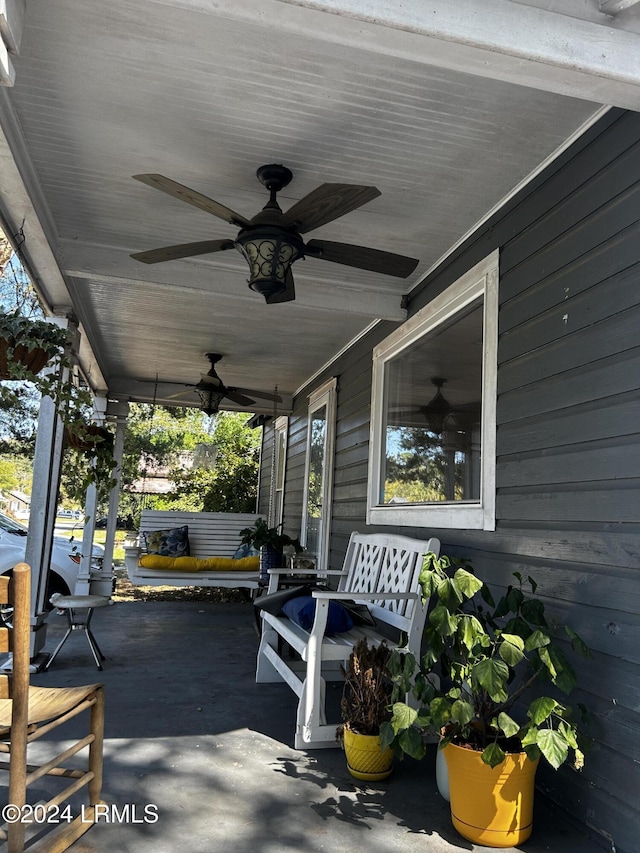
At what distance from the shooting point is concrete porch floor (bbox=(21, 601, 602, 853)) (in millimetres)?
1927

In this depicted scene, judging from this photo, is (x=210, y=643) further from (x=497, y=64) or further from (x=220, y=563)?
(x=497, y=64)

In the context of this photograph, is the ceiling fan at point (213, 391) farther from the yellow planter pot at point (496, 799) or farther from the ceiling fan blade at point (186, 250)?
the yellow planter pot at point (496, 799)

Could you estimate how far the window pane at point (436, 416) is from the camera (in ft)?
10.4

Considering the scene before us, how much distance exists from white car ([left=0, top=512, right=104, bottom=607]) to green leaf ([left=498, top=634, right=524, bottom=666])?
14.5 feet

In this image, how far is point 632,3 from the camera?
1.65 meters

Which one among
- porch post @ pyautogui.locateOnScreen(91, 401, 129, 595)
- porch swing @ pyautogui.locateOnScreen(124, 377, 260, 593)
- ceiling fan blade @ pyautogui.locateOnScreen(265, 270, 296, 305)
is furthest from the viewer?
porch post @ pyautogui.locateOnScreen(91, 401, 129, 595)

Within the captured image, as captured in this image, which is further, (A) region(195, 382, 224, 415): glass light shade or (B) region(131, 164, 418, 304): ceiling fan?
(A) region(195, 382, 224, 415): glass light shade

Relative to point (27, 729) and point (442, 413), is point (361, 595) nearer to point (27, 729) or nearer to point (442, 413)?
point (442, 413)

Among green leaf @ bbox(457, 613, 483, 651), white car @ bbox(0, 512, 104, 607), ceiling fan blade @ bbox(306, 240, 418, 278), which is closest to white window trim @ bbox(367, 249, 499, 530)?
ceiling fan blade @ bbox(306, 240, 418, 278)

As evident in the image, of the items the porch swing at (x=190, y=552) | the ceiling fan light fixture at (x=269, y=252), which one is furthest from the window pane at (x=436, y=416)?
the porch swing at (x=190, y=552)

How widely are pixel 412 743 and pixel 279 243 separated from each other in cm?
200

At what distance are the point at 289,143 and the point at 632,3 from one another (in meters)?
1.33

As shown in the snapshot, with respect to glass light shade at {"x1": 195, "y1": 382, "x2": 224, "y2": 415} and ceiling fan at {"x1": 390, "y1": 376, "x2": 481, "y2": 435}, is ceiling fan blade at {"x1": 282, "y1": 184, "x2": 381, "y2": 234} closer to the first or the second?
ceiling fan at {"x1": 390, "y1": 376, "x2": 481, "y2": 435}

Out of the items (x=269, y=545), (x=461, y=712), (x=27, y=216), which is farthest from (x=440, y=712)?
(x=269, y=545)
